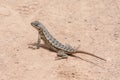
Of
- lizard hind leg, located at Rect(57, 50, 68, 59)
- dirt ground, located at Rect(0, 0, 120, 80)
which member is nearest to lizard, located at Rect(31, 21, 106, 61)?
lizard hind leg, located at Rect(57, 50, 68, 59)

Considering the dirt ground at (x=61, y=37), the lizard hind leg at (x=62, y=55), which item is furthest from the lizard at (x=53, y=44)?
the dirt ground at (x=61, y=37)

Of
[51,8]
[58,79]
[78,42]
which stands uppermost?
[51,8]

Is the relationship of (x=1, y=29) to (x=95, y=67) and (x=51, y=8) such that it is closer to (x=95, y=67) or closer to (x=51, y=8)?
(x=51, y=8)

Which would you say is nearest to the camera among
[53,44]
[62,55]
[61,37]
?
[62,55]

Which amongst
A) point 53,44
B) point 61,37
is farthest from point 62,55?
point 61,37

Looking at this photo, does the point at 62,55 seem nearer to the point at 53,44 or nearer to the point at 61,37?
the point at 53,44

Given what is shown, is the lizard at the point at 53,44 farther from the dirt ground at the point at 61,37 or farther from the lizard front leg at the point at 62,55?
the dirt ground at the point at 61,37

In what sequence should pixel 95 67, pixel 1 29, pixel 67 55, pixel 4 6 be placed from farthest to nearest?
pixel 4 6 < pixel 1 29 < pixel 67 55 < pixel 95 67

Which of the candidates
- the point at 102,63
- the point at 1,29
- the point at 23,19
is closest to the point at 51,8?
the point at 23,19
